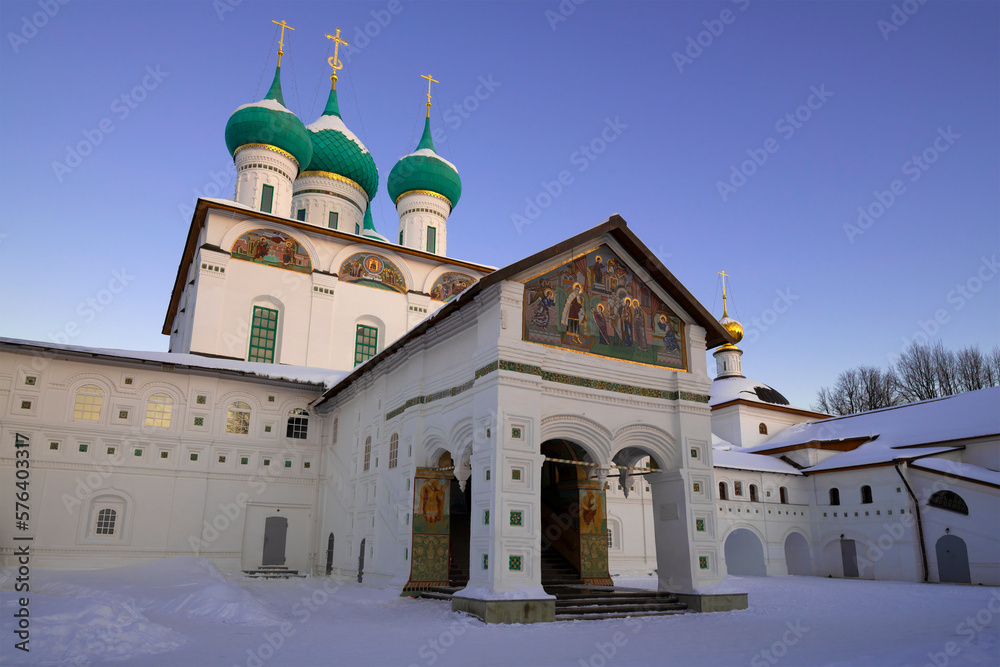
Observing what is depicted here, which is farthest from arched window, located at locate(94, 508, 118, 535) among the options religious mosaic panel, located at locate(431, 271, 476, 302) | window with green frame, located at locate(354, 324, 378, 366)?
religious mosaic panel, located at locate(431, 271, 476, 302)

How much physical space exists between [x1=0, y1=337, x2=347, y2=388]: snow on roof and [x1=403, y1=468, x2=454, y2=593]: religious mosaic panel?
7.14 m

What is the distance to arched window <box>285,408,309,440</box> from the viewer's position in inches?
780

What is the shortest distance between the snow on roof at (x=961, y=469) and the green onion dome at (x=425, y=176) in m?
18.0

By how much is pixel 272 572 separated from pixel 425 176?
15.0 meters

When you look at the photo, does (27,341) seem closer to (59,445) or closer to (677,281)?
(59,445)

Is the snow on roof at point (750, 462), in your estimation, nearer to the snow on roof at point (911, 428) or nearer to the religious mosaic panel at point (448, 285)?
the snow on roof at point (911, 428)

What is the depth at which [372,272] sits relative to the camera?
23.9 meters

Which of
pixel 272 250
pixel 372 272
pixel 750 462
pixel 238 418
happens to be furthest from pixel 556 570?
pixel 272 250

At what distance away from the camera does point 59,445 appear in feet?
56.2

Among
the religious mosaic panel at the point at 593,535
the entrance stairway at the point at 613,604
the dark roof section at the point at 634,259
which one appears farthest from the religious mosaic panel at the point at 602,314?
the entrance stairway at the point at 613,604

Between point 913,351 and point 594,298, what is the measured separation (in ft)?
108

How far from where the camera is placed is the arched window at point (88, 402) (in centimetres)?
1753

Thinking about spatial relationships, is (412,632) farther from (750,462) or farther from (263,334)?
(750,462)

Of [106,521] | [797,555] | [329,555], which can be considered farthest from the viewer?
[797,555]
